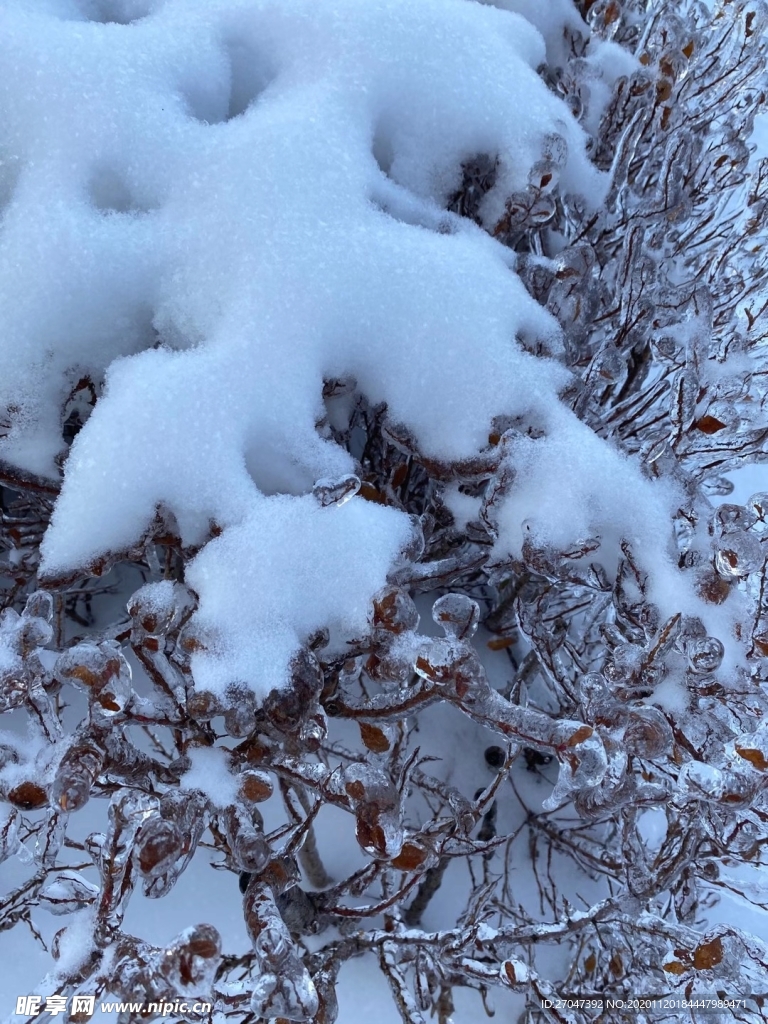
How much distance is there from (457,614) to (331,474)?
1.16 feet

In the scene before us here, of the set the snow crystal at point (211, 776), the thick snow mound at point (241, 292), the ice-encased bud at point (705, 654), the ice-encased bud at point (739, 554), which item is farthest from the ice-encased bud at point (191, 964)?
the ice-encased bud at point (739, 554)

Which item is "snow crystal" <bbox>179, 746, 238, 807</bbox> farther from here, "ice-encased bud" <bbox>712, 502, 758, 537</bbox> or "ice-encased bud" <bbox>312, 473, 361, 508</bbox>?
"ice-encased bud" <bbox>712, 502, 758, 537</bbox>

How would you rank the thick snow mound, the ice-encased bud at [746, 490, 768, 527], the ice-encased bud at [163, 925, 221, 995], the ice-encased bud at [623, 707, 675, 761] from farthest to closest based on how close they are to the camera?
1. the ice-encased bud at [746, 490, 768, 527]
2. the thick snow mound
3. the ice-encased bud at [623, 707, 675, 761]
4. the ice-encased bud at [163, 925, 221, 995]

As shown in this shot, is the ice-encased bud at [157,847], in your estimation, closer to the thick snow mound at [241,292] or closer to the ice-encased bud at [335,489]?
the thick snow mound at [241,292]

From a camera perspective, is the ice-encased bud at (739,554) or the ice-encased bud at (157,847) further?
the ice-encased bud at (739,554)

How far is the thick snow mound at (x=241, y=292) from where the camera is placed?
112cm

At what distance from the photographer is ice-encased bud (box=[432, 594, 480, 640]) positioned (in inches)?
44.7

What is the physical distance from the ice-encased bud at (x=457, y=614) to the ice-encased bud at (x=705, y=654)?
1.15ft

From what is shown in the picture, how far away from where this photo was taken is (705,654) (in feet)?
3.44

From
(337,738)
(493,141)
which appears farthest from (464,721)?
(493,141)

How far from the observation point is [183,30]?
1.51m

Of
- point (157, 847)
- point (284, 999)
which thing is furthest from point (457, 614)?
point (284, 999)

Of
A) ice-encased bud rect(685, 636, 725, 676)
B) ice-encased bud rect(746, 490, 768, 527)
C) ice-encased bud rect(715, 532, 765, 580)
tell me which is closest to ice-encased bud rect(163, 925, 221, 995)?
ice-encased bud rect(685, 636, 725, 676)

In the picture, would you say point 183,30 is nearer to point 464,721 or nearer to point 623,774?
point 623,774
